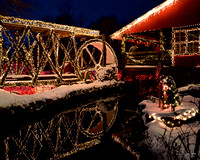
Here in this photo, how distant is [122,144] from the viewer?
5.97 m

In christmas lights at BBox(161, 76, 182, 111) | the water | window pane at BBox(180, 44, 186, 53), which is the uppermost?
window pane at BBox(180, 44, 186, 53)

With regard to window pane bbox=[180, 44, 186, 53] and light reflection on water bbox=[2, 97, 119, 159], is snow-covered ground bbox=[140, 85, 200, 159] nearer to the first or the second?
light reflection on water bbox=[2, 97, 119, 159]

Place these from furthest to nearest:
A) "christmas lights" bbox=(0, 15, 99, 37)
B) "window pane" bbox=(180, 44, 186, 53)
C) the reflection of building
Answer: "window pane" bbox=(180, 44, 186, 53) < the reflection of building < "christmas lights" bbox=(0, 15, 99, 37)

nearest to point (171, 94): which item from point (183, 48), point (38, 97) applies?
point (38, 97)

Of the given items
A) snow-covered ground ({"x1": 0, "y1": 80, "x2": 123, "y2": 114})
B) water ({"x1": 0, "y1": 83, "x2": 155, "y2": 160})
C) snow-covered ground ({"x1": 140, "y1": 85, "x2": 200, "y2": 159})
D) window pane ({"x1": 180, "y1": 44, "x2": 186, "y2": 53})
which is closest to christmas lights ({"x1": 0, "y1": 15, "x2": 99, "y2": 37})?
snow-covered ground ({"x1": 0, "y1": 80, "x2": 123, "y2": 114})

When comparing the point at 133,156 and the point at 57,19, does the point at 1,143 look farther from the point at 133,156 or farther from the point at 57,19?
the point at 57,19

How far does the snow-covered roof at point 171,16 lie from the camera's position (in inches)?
443

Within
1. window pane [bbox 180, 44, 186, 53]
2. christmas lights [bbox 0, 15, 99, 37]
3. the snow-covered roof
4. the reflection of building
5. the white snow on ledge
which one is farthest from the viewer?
window pane [bbox 180, 44, 186, 53]

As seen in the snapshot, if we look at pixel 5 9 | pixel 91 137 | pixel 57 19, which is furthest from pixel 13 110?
pixel 57 19

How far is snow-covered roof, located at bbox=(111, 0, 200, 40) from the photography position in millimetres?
11258

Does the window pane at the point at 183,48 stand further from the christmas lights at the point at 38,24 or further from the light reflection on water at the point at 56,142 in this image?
the christmas lights at the point at 38,24

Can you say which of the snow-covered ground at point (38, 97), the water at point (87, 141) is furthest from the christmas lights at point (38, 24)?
the water at point (87, 141)

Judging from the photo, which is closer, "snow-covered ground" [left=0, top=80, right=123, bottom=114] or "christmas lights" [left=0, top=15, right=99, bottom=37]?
"snow-covered ground" [left=0, top=80, right=123, bottom=114]

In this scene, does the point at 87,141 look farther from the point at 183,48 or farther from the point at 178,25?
the point at 183,48
